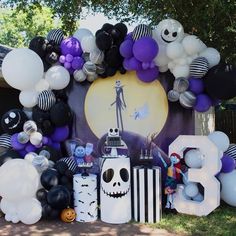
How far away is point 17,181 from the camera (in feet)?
18.3

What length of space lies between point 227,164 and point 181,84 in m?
1.45

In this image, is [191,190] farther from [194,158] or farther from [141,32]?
[141,32]

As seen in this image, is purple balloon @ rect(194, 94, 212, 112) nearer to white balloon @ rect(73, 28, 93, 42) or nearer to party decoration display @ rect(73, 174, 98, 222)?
party decoration display @ rect(73, 174, 98, 222)

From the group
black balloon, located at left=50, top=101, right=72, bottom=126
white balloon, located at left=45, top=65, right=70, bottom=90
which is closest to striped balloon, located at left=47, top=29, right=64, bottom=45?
white balloon, located at left=45, top=65, right=70, bottom=90

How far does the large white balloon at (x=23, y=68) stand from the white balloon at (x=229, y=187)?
3.51 m

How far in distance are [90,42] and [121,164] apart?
7.18ft

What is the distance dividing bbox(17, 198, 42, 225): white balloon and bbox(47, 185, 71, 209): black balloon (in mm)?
203

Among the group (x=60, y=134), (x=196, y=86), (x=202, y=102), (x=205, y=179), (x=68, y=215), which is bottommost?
(x=68, y=215)

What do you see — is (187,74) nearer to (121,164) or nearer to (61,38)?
(121,164)

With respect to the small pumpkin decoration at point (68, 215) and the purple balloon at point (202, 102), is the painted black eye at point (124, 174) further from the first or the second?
the purple balloon at point (202, 102)

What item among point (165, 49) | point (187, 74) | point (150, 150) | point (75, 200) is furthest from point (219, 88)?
point (75, 200)

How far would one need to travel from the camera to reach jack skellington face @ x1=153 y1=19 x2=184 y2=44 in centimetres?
625

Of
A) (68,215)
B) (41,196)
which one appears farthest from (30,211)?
(68,215)

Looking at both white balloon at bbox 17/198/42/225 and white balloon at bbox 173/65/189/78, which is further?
white balloon at bbox 173/65/189/78
